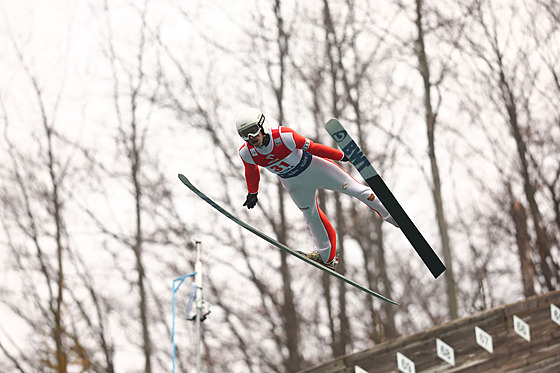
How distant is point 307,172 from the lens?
4.82m

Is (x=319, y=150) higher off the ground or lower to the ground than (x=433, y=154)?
lower

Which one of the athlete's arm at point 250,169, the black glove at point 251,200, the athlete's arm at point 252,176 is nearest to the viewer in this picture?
the athlete's arm at point 250,169

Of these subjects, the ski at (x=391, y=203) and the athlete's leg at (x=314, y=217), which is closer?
the ski at (x=391, y=203)

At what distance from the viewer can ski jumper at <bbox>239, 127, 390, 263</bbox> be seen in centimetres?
461

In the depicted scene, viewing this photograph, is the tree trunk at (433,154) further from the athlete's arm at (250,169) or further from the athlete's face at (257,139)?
the athlete's face at (257,139)

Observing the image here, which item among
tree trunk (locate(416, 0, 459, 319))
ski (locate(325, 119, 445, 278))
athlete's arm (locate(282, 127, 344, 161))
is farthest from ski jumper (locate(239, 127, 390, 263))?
tree trunk (locate(416, 0, 459, 319))

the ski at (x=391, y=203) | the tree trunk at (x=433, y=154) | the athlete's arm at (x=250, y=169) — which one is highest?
the tree trunk at (x=433, y=154)

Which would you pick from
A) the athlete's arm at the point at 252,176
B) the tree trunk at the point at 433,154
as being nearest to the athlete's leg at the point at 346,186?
the athlete's arm at the point at 252,176

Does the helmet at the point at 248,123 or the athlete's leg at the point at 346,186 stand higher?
the helmet at the point at 248,123

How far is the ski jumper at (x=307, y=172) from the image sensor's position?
4.61 m

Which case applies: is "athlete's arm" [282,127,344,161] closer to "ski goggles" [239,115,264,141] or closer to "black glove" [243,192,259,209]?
"ski goggles" [239,115,264,141]

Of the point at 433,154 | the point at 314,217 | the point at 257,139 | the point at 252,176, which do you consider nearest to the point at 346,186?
the point at 314,217

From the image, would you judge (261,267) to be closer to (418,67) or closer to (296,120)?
(296,120)

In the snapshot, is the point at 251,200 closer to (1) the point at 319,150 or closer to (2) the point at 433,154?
(1) the point at 319,150
